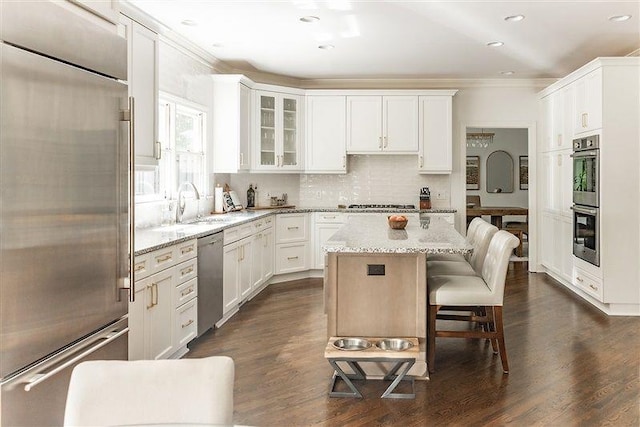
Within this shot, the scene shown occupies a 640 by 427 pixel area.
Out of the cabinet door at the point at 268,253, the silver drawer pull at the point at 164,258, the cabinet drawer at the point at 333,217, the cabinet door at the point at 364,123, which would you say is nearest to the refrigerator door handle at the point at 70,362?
the silver drawer pull at the point at 164,258

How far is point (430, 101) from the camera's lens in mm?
7215

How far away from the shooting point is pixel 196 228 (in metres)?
4.54

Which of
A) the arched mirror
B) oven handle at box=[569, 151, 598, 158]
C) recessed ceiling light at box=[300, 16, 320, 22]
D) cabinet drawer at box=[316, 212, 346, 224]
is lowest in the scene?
cabinet drawer at box=[316, 212, 346, 224]

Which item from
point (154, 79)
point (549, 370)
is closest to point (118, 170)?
point (154, 79)

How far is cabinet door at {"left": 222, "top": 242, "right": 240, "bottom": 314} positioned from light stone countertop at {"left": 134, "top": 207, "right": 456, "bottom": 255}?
25 cm

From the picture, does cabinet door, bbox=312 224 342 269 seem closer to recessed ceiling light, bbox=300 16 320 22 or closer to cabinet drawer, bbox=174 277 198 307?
recessed ceiling light, bbox=300 16 320 22

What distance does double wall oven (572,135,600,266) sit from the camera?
5199 mm

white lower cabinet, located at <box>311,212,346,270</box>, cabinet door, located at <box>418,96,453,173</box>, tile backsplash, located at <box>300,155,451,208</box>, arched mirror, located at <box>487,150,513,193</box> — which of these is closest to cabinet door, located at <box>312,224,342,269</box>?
white lower cabinet, located at <box>311,212,346,270</box>

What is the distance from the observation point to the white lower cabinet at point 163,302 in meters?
3.19

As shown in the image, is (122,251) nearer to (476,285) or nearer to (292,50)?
(476,285)

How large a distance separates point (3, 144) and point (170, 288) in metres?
2.15

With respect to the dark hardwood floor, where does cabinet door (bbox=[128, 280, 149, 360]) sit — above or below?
above

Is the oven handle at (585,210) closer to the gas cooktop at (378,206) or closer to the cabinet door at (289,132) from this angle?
the gas cooktop at (378,206)

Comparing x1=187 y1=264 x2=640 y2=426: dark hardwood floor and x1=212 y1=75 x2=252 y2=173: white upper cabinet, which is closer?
x1=187 y1=264 x2=640 y2=426: dark hardwood floor
